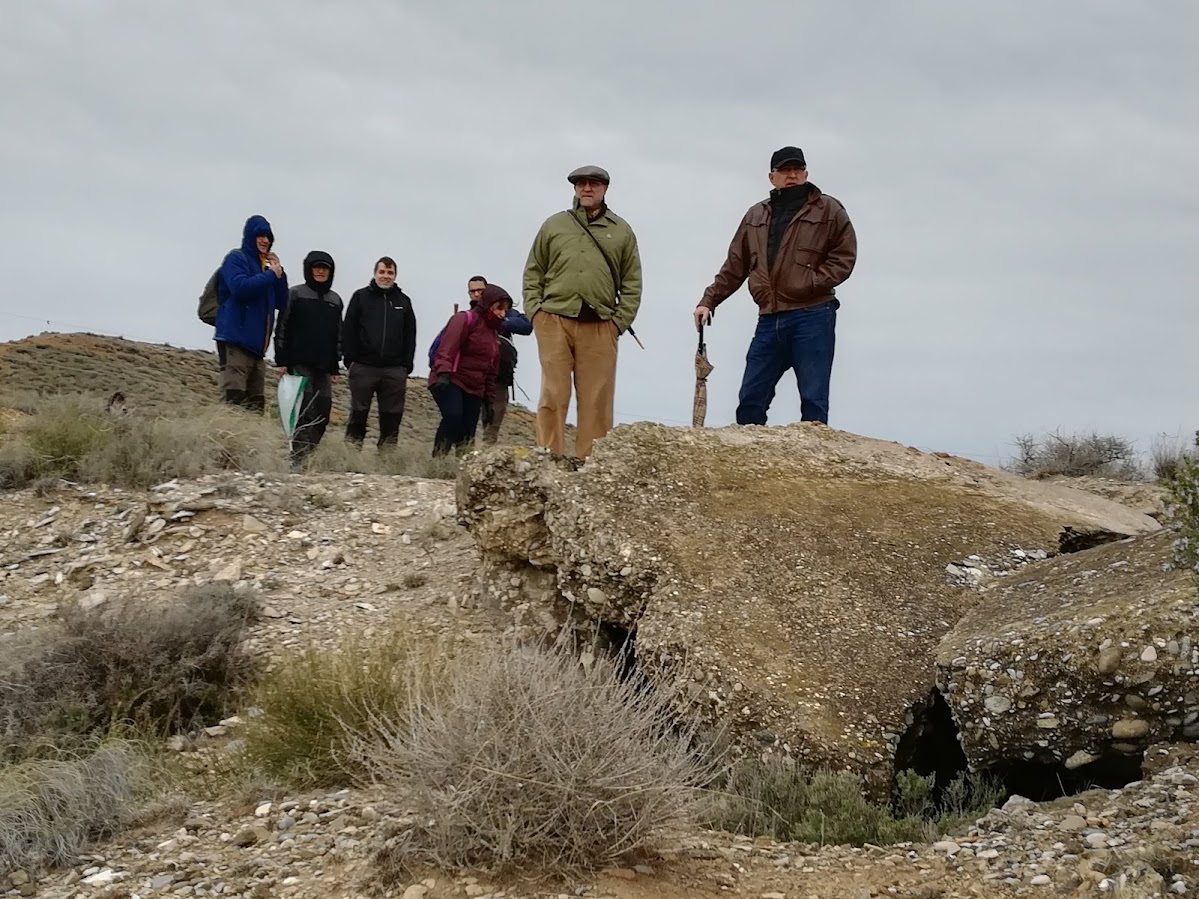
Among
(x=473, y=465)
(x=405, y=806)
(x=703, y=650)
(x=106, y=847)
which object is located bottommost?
(x=106, y=847)

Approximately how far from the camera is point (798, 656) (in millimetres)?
4316

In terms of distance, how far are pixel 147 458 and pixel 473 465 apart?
139 inches

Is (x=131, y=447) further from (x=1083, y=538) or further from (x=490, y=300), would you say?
(x=1083, y=538)

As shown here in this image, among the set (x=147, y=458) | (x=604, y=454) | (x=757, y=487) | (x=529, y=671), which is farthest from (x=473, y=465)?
(x=147, y=458)

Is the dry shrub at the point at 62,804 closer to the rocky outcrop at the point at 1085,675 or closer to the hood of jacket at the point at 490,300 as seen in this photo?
the rocky outcrop at the point at 1085,675

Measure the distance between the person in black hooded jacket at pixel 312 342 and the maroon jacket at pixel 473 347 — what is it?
0.88 m

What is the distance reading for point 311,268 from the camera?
→ 30.0 ft

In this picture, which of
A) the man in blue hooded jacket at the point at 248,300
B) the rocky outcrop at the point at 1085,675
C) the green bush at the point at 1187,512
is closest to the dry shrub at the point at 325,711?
the rocky outcrop at the point at 1085,675

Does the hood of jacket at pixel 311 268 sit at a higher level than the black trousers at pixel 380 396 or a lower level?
higher

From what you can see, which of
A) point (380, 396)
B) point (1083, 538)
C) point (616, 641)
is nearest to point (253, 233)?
point (380, 396)

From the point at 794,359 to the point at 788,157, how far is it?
1235 millimetres

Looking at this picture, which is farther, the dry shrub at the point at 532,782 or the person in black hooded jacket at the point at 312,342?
the person in black hooded jacket at the point at 312,342

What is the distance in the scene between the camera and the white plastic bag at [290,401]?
340 inches

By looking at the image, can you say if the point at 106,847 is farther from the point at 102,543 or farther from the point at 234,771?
the point at 102,543
